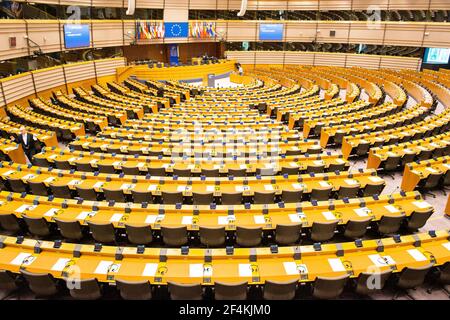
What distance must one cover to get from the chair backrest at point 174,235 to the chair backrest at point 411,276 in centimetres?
387

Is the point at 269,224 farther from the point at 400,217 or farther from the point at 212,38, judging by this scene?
the point at 212,38

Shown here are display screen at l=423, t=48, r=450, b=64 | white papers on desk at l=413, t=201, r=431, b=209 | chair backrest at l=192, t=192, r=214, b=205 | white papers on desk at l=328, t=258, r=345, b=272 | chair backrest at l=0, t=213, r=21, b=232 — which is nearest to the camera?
white papers on desk at l=328, t=258, r=345, b=272

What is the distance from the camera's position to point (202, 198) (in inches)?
320

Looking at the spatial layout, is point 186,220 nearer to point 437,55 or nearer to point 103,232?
point 103,232

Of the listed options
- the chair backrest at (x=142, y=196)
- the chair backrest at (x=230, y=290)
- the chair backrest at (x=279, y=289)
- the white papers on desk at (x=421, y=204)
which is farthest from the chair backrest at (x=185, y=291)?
the white papers on desk at (x=421, y=204)

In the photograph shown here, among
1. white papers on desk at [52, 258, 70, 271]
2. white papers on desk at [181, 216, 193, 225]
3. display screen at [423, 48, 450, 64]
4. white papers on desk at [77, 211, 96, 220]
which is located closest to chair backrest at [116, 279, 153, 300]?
white papers on desk at [52, 258, 70, 271]

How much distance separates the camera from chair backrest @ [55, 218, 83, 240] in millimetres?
6883

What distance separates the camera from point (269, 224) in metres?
7.06

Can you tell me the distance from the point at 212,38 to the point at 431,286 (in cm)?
2927

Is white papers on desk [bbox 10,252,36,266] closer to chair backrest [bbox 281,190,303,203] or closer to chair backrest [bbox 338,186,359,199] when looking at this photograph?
chair backrest [bbox 281,190,303,203]

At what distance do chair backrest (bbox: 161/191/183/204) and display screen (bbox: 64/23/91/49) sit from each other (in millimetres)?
18810

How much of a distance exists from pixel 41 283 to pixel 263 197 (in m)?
4.74

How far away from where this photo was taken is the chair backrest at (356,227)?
698cm

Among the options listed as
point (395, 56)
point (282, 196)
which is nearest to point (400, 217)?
point (282, 196)
